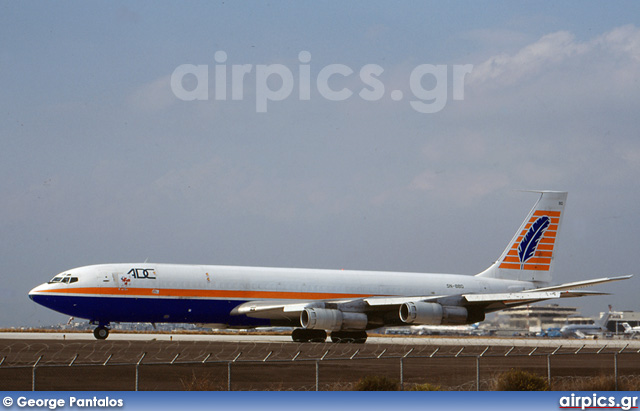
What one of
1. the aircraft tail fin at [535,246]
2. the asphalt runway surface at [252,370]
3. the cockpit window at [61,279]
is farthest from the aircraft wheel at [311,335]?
the aircraft tail fin at [535,246]

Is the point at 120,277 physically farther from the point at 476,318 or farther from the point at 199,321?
the point at 476,318

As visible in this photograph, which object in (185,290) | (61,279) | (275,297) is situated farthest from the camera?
(275,297)

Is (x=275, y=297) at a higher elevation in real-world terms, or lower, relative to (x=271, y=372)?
higher

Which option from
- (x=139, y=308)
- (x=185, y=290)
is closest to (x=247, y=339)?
(x=185, y=290)

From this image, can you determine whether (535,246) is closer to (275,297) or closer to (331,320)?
(331,320)

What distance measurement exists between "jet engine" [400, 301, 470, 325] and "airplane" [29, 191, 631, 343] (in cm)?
5

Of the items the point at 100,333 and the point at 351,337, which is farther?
the point at 351,337

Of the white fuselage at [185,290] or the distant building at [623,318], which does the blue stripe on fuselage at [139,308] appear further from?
the distant building at [623,318]

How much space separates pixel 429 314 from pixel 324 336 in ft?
20.8

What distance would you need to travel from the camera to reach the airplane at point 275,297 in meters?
46.7

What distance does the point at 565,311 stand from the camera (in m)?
169

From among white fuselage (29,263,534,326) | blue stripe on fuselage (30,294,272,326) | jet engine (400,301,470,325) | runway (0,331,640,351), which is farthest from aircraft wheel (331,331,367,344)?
blue stripe on fuselage (30,294,272,326)

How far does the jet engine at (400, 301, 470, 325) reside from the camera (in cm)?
4869

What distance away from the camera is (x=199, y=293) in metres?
48.2
